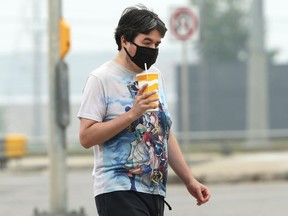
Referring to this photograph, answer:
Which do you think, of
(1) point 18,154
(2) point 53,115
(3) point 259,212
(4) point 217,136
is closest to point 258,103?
(4) point 217,136

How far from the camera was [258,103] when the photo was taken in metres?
27.8

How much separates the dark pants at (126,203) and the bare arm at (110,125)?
0.92 feet

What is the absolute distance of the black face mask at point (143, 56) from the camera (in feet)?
17.1

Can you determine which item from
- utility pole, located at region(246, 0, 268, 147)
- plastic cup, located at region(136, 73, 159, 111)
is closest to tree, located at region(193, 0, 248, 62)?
utility pole, located at region(246, 0, 268, 147)

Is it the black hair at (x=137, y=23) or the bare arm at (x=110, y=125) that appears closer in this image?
the bare arm at (x=110, y=125)

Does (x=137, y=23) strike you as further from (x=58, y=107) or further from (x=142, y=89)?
(x=58, y=107)

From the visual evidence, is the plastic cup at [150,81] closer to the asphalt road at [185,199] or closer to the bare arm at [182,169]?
the bare arm at [182,169]

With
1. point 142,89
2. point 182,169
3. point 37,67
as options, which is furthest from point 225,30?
point 142,89

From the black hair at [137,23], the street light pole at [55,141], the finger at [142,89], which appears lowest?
the street light pole at [55,141]

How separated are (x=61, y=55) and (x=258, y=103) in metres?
17.3

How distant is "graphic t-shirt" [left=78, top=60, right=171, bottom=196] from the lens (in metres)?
5.23

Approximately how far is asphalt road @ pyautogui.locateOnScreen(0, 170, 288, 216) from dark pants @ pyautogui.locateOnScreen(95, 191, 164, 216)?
5.99 meters

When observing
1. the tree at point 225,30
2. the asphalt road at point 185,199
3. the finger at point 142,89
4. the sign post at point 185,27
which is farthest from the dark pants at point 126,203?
the tree at point 225,30

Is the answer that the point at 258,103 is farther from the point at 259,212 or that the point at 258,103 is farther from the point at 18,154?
the point at 259,212
